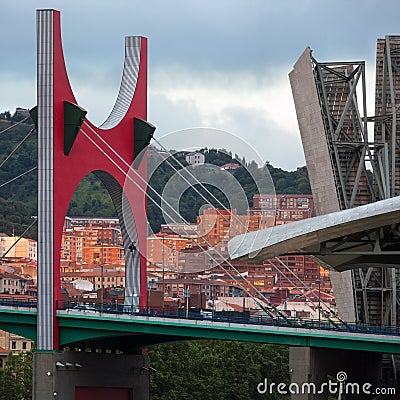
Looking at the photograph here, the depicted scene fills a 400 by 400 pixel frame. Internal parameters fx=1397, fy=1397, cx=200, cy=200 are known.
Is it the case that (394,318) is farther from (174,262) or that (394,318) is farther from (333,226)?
(333,226)

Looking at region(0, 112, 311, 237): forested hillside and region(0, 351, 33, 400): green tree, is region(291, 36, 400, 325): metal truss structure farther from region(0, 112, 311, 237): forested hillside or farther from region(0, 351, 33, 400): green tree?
region(0, 112, 311, 237): forested hillside

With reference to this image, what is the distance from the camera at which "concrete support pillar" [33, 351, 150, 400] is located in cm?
5772

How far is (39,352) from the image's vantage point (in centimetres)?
5803

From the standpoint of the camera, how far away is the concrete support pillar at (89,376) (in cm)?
5772

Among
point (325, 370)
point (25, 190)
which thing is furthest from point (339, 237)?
point (25, 190)

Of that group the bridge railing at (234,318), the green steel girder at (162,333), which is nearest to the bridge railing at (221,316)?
the bridge railing at (234,318)

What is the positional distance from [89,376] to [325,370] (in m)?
12.3

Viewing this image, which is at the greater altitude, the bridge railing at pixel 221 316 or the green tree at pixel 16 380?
the bridge railing at pixel 221 316

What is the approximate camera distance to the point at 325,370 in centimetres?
5244

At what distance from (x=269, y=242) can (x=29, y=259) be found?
138 metres

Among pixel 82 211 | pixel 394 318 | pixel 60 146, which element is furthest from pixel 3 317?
pixel 82 211

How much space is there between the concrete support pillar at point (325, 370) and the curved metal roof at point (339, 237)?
1354 centimetres

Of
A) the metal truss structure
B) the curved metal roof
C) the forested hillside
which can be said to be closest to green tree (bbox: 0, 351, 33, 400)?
the metal truss structure

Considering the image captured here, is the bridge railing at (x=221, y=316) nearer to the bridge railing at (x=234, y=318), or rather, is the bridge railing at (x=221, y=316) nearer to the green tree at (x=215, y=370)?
the bridge railing at (x=234, y=318)
